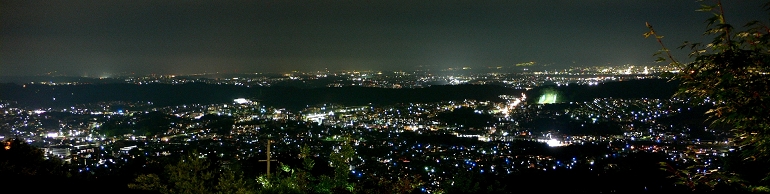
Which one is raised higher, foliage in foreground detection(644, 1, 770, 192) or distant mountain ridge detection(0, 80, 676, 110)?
foliage in foreground detection(644, 1, 770, 192)

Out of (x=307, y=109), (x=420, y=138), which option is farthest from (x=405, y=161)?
(x=307, y=109)

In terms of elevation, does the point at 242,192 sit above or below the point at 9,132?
above

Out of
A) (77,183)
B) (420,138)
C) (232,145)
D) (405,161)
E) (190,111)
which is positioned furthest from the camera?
(190,111)

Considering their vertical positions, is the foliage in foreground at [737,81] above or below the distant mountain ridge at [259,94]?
above

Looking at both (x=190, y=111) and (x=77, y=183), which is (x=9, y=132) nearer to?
(x=190, y=111)

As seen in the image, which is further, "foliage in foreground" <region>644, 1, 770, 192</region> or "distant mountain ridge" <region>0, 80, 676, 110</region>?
"distant mountain ridge" <region>0, 80, 676, 110</region>

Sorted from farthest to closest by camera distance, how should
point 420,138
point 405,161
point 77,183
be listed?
1. point 420,138
2. point 405,161
3. point 77,183

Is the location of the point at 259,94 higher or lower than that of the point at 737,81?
lower

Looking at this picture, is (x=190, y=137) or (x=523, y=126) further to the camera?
(x=523, y=126)

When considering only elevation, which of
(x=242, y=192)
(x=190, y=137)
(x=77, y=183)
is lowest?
(x=190, y=137)

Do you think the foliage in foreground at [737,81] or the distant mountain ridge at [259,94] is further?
the distant mountain ridge at [259,94]

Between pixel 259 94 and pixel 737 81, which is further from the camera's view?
pixel 259 94
